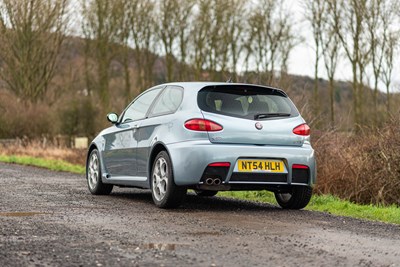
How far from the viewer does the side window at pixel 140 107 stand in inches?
404

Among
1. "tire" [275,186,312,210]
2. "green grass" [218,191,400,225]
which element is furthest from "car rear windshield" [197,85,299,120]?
"green grass" [218,191,400,225]

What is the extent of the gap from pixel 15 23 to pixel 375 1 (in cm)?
1773

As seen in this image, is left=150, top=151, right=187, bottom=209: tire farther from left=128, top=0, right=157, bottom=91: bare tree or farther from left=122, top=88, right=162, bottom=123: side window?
left=128, top=0, right=157, bottom=91: bare tree

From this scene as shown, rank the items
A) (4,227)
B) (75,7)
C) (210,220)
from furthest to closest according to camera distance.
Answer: (75,7)
(210,220)
(4,227)

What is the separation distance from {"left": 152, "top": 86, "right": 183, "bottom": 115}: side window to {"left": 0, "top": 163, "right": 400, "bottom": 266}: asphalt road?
1.28 metres

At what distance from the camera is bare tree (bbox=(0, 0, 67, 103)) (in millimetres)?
36562

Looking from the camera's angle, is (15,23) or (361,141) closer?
(361,141)

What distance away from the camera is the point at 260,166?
8.69m

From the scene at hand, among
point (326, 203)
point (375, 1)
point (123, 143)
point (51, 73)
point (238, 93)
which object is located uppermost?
point (375, 1)

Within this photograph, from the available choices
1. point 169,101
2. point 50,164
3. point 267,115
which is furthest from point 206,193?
point 50,164

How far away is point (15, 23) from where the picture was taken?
36.7 meters

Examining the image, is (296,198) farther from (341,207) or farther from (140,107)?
(140,107)

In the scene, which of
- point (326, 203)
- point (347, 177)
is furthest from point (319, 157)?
point (326, 203)

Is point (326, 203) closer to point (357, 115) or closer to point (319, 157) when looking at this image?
point (319, 157)
